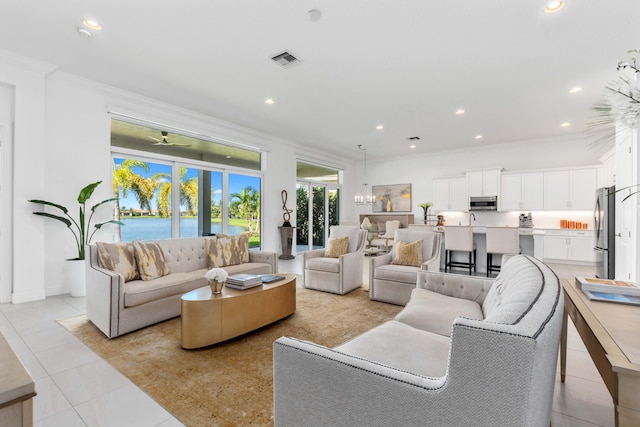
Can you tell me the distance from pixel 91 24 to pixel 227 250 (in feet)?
9.38

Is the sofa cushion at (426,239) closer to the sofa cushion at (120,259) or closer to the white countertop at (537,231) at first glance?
the white countertop at (537,231)

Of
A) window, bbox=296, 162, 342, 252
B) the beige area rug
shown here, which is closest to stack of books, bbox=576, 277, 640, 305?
the beige area rug

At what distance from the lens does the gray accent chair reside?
3.64m

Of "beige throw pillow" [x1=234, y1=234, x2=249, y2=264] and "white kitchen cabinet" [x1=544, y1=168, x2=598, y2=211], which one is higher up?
"white kitchen cabinet" [x1=544, y1=168, x2=598, y2=211]

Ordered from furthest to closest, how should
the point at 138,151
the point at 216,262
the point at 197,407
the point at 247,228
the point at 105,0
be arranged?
the point at 247,228
the point at 138,151
the point at 216,262
the point at 105,0
the point at 197,407

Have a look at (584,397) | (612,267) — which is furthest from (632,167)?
(584,397)

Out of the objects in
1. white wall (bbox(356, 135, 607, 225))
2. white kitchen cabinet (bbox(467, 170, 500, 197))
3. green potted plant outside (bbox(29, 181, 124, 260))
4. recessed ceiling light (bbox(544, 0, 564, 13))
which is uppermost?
recessed ceiling light (bbox(544, 0, 564, 13))

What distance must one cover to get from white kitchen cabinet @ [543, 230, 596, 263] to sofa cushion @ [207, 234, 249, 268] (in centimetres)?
618

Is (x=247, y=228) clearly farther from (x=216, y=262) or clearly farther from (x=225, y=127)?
(x=216, y=262)

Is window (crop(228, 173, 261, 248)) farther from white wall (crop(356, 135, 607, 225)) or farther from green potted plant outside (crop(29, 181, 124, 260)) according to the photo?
white wall (crop(356, 135, 607, 225))

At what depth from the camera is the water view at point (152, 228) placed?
4844 mm

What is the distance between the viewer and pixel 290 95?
4.61 metres

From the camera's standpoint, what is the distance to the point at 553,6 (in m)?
2.58

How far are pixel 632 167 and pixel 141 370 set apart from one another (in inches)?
206
